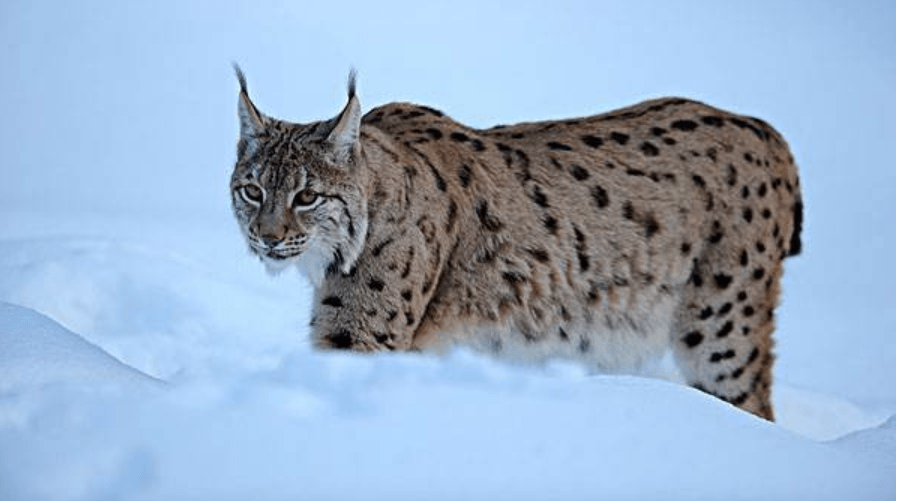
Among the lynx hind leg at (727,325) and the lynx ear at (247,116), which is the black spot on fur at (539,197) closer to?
the lynx hind leg at (727,325)

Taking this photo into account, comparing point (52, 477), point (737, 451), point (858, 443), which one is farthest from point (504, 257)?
point (52, 477)

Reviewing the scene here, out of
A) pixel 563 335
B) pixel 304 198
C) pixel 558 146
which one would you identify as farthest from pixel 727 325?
pixel 304 198

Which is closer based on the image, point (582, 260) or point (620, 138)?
point (582, 260)

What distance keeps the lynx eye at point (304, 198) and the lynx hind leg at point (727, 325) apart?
7.24ft

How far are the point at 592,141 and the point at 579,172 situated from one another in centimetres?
23

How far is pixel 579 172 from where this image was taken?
25.7ft

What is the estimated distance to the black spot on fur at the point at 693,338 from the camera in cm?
809

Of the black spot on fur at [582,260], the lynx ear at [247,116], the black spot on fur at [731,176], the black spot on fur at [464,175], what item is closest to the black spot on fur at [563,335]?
the black spot on fur at [582,260]

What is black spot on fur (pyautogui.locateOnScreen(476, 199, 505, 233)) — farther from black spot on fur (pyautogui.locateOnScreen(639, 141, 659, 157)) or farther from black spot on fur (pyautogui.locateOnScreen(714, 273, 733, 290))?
black spot on fur (pyautogui.locateOnScreen(714, 273, 733, 290))

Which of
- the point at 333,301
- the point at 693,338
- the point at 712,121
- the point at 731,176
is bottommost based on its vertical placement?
the point at 693,338

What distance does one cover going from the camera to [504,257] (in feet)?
24.7

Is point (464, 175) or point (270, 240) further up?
point (464, 175)

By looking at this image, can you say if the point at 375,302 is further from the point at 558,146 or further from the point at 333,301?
the point at 558,146

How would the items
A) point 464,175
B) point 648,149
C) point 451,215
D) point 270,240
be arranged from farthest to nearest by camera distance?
point 648,149, point 464,175, point 451,215, point 270,240
